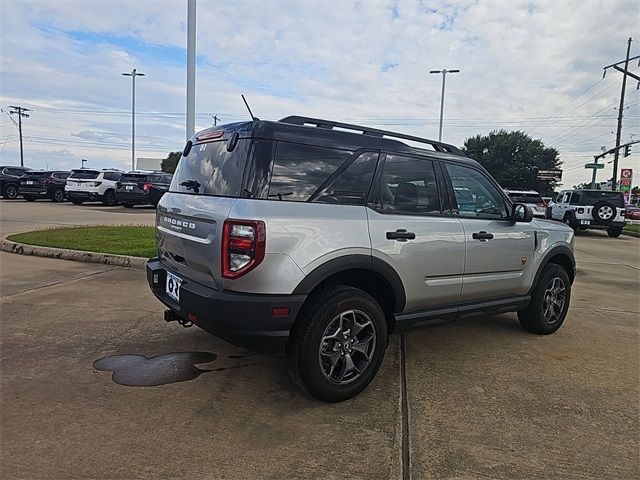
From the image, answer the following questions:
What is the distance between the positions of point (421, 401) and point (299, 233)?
1517 millimetres

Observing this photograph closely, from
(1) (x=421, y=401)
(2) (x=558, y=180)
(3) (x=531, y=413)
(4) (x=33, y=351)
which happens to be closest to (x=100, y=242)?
(4) (x=33, y=351)

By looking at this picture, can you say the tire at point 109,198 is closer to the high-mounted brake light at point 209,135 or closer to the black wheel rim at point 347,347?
the high-mounted brake light at point 209,135

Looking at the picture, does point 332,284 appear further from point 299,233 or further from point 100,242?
point 100,242

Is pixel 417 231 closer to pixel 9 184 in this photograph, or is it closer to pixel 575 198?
pixel 575 198

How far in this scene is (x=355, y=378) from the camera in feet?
11.2

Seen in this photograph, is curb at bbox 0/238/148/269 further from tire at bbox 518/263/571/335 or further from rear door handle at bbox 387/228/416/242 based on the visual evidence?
tire at bbox 518/263/571/335

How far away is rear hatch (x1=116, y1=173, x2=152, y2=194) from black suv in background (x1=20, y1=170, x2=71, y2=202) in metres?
4.69

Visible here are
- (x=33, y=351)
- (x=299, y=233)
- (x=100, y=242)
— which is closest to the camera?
(x=299, y=233)

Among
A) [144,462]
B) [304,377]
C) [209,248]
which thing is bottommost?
[144,462]

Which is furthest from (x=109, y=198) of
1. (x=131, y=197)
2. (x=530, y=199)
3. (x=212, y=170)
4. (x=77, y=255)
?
(x=212, y=170)

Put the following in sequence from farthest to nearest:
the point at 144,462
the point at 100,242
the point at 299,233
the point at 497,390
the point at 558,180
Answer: the point at 558,180 < the point at 100,242 < the point at 497,390 < the point at 299,233 < the point at 144,462

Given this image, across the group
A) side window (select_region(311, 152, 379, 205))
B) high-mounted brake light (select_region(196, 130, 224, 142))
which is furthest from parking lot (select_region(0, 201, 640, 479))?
high-mounted brake light (select_region(196, 130, 224, 142))

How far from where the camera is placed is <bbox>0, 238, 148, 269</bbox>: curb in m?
7.62

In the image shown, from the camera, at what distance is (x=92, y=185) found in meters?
21.2
